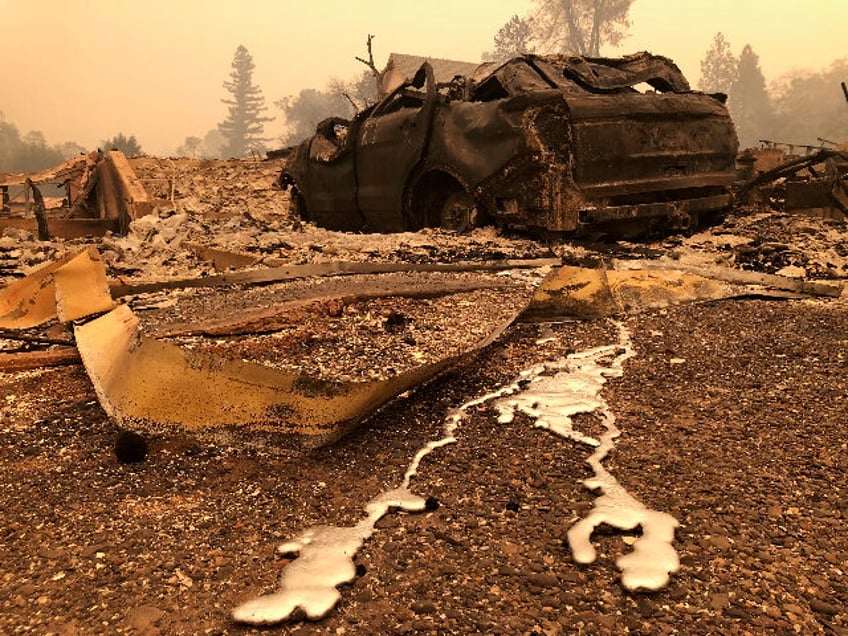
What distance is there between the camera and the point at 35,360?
2689mm

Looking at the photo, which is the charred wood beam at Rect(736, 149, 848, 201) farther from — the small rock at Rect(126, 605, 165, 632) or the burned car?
the small rock at Rect(126, 605, 165, 632)

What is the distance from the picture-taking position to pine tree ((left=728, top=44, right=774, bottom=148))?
69.6m

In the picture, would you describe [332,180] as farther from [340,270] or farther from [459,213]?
[340,270]

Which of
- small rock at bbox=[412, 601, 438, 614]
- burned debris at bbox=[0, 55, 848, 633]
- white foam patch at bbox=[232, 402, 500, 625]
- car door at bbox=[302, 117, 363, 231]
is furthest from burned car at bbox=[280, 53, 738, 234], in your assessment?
small rock at bbox=[412, 601, 438, 614]

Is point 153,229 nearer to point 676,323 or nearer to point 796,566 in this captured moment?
point 676,323

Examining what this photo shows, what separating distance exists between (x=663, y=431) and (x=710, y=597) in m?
0.81

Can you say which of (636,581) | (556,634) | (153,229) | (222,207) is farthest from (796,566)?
(222,207)

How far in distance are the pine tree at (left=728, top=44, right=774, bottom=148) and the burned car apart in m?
73.2

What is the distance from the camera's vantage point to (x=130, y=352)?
7.05 ft

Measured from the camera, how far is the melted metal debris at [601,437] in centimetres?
132

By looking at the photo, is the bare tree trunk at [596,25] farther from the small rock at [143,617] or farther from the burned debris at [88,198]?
the small rock at [143,617]

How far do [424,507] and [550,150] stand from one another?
402 cm

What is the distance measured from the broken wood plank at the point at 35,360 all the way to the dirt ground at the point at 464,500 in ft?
0.24

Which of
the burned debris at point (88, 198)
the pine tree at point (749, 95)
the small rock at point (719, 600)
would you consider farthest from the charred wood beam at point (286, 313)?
the pine tree at point (749, 95)
